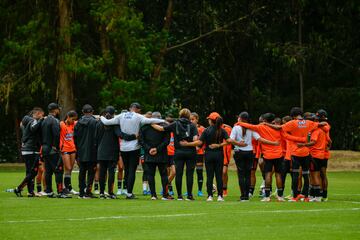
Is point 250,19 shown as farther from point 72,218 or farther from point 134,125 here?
point 72,218

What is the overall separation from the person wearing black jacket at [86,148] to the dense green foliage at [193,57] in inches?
889

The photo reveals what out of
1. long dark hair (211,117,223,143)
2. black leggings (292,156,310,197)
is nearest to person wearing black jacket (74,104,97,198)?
long dark hair (211,117,223,143)

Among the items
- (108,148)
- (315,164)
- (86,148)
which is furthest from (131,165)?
(315,164)

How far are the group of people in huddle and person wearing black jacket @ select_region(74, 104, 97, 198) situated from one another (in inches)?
0.9

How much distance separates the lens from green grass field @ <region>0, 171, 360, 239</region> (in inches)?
592

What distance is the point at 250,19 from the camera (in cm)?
5147

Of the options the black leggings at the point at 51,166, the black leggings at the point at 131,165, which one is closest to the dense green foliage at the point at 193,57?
the black leggings at the point at 51,166

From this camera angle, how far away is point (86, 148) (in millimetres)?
23281

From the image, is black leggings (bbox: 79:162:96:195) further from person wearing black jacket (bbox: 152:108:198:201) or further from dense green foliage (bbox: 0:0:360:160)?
dense green foliage (bbox: 0:0:360:160)

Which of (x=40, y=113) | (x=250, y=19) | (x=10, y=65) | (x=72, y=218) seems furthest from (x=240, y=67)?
(x=72, y=218)

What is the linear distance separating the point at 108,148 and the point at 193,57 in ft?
105

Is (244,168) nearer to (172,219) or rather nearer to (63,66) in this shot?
(172,219)

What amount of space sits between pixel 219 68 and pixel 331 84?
6.34m

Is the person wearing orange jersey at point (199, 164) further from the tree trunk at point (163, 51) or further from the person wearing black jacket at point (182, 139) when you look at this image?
the tree trunk at point (163, 51)
